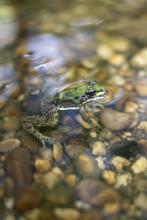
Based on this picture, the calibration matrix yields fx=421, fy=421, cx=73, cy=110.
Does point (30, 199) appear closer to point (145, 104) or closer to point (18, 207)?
point (18, 207)

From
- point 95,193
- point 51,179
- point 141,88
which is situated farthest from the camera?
point 141,88

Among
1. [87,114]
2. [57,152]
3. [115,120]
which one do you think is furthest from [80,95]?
[57,152]

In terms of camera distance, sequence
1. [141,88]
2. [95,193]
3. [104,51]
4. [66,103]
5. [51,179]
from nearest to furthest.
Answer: [95,193]
[51,179]
[66,103]
[141,88]
[104,51]

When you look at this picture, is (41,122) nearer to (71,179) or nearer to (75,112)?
(75,112)

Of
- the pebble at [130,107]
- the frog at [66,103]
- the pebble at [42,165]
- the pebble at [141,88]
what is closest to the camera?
the pebble at [42,165]

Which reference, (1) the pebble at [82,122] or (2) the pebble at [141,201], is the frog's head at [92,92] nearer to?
(1) the pebble at [82,122]

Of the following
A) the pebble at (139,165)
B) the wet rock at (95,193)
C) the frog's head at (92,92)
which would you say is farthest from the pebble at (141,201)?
the frog's head at (92,92)

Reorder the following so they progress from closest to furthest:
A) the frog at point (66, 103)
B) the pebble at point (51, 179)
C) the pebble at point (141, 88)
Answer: the pebble at point (51, 179) → the frog at point (66, 103) → the pebble at point (141, 88)
